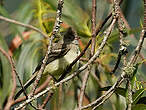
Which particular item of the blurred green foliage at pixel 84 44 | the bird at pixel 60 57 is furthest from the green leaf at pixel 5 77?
the bird at pixel 60 57

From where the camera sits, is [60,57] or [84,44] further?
[84,44]

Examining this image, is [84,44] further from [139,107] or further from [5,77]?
[139,107]

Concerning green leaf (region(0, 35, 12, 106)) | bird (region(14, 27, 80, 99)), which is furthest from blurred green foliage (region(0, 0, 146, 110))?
bird (region(14, 27, 80, 99))

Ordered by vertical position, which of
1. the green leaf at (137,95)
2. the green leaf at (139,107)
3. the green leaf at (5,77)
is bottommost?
the green leaf at (139,107)

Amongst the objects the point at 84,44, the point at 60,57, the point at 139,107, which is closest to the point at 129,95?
the point at 139,107

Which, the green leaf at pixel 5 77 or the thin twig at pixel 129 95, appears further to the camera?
the green leaf at pixel 5 77

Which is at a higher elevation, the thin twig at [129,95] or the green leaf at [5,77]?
the green leaf at [5,77]

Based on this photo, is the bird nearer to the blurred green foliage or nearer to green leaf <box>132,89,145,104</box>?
the blurred green foliage

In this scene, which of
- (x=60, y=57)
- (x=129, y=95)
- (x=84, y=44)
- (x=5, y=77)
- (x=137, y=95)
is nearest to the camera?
(x=129, y=95)

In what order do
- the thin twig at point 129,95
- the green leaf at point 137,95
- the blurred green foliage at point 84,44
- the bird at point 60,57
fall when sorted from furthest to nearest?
1. the blurred green foliage at point 84,44
2. the bird at point 60,57
3. the green leaf at point 137,95
4. the thin twig at point 129,95

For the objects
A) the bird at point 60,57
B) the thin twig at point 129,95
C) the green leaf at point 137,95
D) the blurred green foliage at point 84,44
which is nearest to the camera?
the thin twig at point 129,95

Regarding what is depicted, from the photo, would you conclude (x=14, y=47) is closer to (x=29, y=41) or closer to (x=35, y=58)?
(x=29, y=41)

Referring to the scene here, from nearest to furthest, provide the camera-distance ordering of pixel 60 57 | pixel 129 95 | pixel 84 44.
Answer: pixel 129 95 < pixel 60 57 < pixel 84 44

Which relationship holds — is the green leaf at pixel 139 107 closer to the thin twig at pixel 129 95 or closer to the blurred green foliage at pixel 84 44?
the thin twig at pixel 129 95
